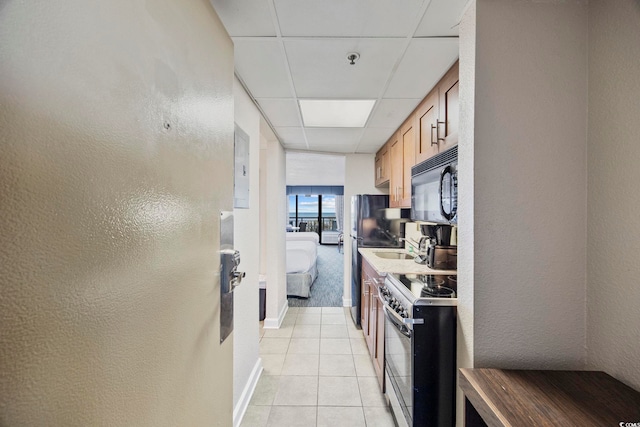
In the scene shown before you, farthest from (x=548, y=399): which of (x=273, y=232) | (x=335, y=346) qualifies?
(x=273, y=232)

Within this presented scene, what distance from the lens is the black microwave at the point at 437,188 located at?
1360 millimetres

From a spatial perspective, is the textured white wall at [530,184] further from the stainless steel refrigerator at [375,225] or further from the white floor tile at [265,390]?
the stainless steel refrigerator at [375,225]

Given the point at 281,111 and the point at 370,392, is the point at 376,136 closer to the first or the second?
the point at 281,111

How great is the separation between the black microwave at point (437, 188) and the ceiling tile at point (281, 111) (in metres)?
1.08

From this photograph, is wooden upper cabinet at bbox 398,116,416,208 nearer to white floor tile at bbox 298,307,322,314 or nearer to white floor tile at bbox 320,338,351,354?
white floor tile at bbox 320,338,351,354

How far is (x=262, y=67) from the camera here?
153cm

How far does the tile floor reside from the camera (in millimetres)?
1725

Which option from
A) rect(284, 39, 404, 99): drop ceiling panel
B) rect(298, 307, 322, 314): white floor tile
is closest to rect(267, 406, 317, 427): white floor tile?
rect(298, 307, 322, 314): white floor tile

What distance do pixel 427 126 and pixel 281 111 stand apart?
1.15 m

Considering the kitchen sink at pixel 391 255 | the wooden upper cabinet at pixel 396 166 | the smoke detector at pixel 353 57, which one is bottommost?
the kitchen sink at pixel 391 255

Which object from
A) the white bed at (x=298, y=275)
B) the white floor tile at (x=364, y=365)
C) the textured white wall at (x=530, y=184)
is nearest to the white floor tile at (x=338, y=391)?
the white floor tile at (x=364, y=365)

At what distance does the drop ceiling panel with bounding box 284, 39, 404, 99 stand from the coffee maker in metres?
1.15

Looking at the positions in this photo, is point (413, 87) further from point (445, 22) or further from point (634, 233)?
point (634, 233)

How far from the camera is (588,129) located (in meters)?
1.03
